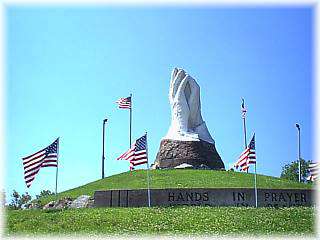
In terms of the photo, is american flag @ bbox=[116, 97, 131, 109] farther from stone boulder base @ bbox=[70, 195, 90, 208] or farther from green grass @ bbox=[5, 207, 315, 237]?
green grass @ bbox=[5, 207, 315, 237]

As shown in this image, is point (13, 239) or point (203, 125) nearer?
point (13, 239)

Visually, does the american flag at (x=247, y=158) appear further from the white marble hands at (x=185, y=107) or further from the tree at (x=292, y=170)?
the tree at (x=292, y=170)

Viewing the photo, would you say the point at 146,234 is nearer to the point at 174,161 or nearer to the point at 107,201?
the point at 107,201

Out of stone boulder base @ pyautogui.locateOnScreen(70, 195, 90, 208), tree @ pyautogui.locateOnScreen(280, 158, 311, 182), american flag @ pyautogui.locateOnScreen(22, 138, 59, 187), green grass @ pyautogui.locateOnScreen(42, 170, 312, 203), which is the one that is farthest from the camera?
tree @ pyautogui.locateOnScreen(280, 158, 311, 182)

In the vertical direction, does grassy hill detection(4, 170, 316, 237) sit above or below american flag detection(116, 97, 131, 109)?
below

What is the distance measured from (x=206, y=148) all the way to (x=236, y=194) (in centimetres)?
1343

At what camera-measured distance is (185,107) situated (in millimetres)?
34688

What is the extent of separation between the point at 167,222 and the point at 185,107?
20560mm

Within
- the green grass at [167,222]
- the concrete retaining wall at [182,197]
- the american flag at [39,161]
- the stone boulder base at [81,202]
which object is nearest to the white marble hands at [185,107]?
the stone boulder base at [81,202]

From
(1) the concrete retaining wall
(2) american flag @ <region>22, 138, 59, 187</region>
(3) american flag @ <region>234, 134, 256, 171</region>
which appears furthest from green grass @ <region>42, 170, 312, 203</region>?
→ (2) american flag @ <region>22, 138, 59, 187</region>

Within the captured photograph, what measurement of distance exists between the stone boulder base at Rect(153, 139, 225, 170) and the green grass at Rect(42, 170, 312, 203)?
208 cm

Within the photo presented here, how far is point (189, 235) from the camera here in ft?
42.7

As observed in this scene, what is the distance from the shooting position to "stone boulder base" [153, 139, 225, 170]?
31.4 meters

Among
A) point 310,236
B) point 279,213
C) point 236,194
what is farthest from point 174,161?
point 310,236
